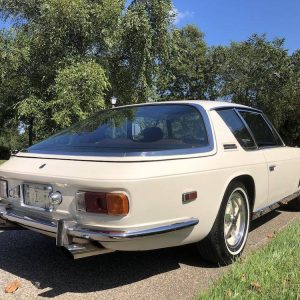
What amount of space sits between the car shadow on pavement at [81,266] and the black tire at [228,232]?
0.15 m

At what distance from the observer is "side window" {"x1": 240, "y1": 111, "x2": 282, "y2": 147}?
17.9 ft

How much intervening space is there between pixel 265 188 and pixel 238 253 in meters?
0.95

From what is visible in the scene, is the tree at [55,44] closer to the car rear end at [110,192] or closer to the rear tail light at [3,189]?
the rear tail light at [3,189]

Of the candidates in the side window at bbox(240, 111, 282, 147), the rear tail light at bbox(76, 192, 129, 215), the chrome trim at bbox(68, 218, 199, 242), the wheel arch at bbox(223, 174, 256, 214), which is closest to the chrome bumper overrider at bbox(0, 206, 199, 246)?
the chrome trim at bbox(68, 218, 199, 242)

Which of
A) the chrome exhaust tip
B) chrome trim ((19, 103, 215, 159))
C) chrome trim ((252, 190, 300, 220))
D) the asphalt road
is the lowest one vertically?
the asphalt road

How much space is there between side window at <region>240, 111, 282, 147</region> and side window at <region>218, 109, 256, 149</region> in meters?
0.23

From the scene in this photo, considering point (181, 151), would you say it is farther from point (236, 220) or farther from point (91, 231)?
point (236, 220)

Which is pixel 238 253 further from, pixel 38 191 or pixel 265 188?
pixel 38 191

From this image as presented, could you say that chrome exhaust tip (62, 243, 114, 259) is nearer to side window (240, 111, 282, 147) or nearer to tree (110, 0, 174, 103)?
side window (240, 111, 282, 147)

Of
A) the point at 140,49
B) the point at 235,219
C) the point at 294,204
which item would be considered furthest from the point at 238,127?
the point at 140,49

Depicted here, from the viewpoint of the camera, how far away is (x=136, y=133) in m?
4.41

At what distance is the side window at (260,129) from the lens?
5.46 metres

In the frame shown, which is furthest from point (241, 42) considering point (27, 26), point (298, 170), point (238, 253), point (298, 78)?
point (238, 253)

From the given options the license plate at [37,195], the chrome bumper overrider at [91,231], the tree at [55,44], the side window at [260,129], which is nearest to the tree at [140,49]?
the tree at [55,44]
